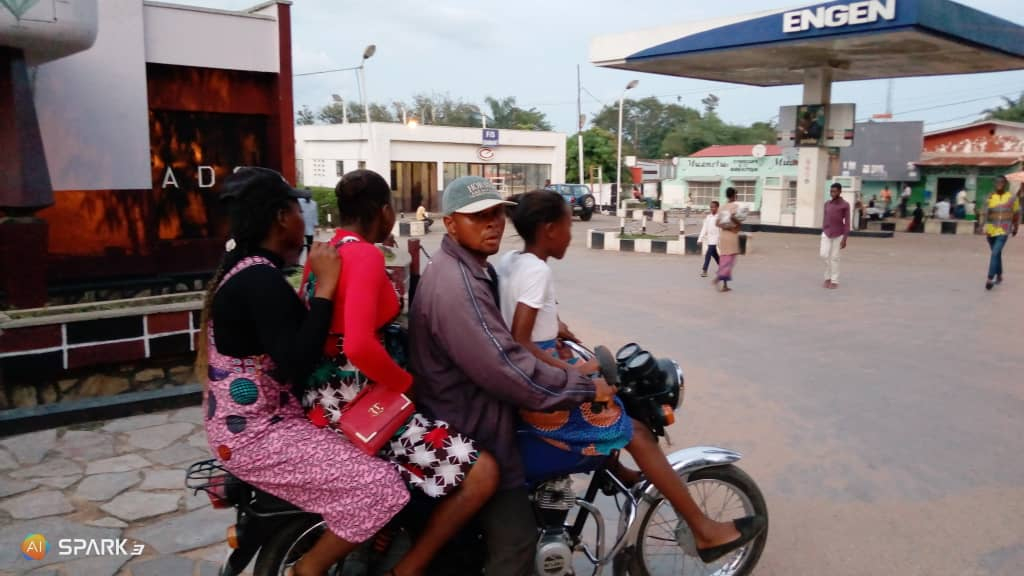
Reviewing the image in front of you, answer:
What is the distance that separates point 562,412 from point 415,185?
118 feet

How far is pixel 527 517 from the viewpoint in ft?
8.72

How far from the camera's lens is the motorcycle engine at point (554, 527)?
276cm

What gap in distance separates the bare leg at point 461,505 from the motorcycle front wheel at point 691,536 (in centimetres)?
82

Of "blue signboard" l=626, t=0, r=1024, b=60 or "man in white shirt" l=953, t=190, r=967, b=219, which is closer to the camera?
"blue signboard" l=626, t=0, r=1024, b=60

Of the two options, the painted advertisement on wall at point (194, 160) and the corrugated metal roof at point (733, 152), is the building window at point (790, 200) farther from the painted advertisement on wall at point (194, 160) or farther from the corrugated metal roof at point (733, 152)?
the painted advertisement on wall at point (194, 160)

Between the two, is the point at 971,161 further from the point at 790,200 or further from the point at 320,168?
the point at 320,168

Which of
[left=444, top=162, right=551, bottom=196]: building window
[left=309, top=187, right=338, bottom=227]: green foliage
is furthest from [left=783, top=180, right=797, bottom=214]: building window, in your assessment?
[left=444, top=162, right=551, bottom=196]: building window

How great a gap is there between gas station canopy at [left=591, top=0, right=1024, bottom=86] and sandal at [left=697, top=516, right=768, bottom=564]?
53.2 ft

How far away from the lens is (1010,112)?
149 feet

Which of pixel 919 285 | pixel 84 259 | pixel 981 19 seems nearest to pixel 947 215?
pixel 981 19

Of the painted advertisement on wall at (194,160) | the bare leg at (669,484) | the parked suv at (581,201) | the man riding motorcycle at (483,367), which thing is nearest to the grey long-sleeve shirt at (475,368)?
the man riding motorcycle at (483,367)

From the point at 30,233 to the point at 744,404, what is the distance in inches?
229

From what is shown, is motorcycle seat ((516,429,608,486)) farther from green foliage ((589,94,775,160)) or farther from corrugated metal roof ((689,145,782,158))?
green foliage ((589,94,775,160))

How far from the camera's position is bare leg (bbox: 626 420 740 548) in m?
2.87
